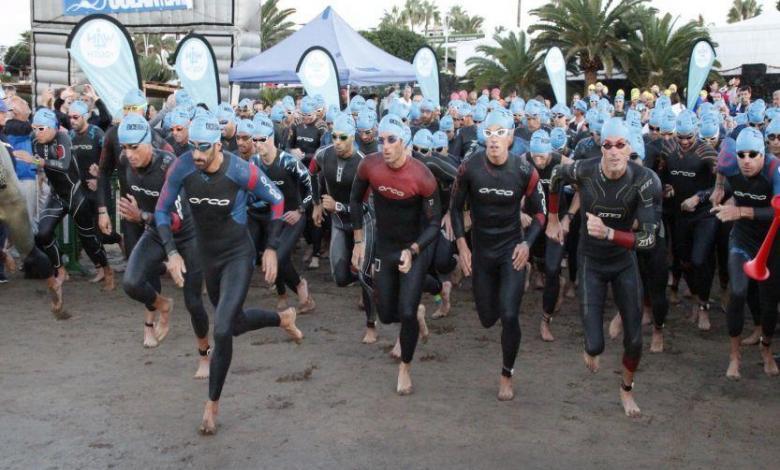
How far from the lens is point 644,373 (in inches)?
279

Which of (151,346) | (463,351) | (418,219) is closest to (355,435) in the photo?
(418,219)

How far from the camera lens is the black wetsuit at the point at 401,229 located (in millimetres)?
6500

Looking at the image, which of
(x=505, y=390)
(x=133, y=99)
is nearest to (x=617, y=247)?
(x=505, y=390)

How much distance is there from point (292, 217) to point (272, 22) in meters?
39.3

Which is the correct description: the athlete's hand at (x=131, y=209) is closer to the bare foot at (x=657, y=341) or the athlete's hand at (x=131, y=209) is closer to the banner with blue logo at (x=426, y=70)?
the bare foot at (x=657, y=341)

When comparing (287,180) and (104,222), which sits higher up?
(287,180)

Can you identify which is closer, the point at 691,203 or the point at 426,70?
the point at 691,203

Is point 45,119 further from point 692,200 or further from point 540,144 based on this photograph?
point 692,200

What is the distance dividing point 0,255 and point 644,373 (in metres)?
6.81

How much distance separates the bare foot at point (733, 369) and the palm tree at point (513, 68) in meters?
25.8

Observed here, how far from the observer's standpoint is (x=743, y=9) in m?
69.1

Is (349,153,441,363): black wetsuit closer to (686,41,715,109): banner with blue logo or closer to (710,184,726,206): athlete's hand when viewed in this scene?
(710,184,726,206): athlete's hand

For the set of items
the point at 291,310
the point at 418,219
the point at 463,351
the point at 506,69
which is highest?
Result: the point at 506,69

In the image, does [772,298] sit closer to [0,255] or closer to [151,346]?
[151,346]
